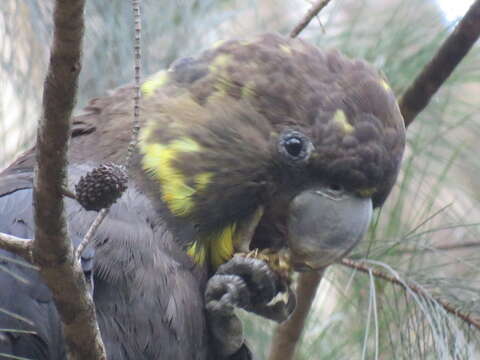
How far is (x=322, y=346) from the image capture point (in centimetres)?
250

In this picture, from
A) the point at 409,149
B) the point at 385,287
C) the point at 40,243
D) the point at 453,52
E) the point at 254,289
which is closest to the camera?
the point at 40,243

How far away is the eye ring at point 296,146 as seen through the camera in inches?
70.1

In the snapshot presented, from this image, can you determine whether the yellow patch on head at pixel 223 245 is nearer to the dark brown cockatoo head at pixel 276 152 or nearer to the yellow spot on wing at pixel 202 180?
the dark brown cockatoo head at pixel 276 152

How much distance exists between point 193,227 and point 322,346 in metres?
0.84

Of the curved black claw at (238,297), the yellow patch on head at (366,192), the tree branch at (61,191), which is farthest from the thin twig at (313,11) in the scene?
the tree branch at (61,191)

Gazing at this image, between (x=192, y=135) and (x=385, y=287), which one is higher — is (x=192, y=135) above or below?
above

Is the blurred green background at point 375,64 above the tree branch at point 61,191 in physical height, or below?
below

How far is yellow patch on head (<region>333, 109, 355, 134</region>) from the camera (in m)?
1.80

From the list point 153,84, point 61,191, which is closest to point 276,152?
point 153,84

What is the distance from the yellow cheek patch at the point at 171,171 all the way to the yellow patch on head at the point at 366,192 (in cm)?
35

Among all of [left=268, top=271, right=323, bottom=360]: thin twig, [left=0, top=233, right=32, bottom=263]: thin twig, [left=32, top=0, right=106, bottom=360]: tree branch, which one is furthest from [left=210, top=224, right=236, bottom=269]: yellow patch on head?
[left=0, top=233, right=32, bottom=263]: thin twig

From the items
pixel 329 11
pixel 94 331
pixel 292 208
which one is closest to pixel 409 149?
pixel 329 11

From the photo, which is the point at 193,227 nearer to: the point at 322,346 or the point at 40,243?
the point at 40,243

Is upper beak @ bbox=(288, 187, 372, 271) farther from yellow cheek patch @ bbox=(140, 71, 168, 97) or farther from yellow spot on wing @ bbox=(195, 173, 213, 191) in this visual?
yellow cheek patch @ bbox=(140, 71, 168, 97)
